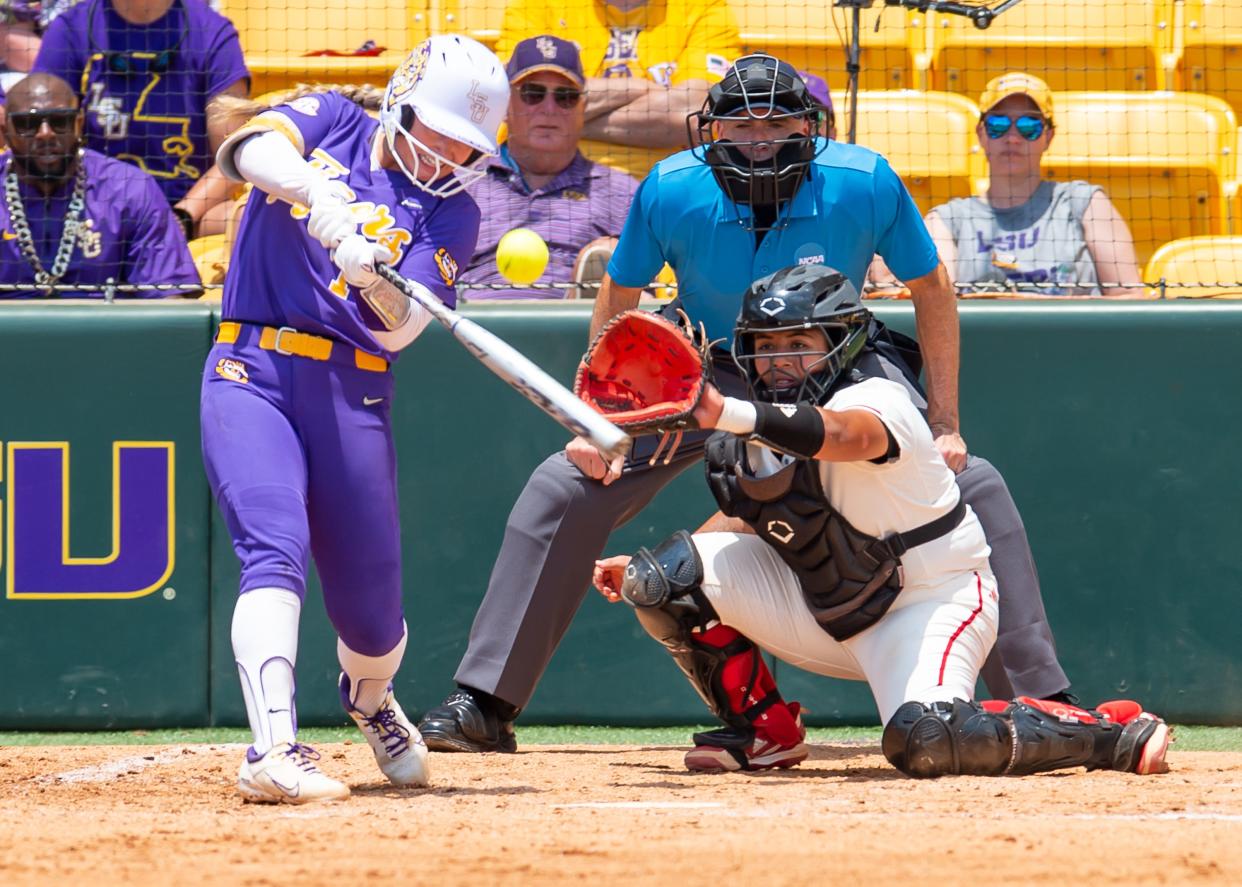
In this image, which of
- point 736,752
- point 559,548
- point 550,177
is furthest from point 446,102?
point 550,177

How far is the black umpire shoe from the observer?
16.3 ft

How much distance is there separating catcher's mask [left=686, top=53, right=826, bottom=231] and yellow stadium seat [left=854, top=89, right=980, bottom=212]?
2.30m

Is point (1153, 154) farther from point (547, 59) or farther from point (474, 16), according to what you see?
point (474, 16)

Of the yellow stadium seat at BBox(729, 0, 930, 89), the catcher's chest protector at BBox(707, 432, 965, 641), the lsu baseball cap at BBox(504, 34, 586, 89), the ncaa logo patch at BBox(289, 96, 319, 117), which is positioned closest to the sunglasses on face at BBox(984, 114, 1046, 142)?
the yellow stadium seat at BBox(729, 0, 930, 89)

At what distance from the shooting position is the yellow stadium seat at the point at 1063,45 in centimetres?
764

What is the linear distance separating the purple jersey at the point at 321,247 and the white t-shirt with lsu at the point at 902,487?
914 mm

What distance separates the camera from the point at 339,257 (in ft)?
12.1

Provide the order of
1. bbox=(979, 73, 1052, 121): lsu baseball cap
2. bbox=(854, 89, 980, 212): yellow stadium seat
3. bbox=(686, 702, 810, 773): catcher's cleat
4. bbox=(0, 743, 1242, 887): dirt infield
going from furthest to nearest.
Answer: bbox=(854, 89, 980, 212): yellow stadium seat
bbox=(979, 73, 1052, 121): lsu baseball cap
bbox=(686, 702, 810, 773): catcher's cleat
bbox=(0, 743, 1242, 887): dirt infield

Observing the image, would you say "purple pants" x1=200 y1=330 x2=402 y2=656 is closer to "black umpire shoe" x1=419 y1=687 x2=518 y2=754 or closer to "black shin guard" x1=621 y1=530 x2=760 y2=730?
"black shin guard" x1=621 y1=530 x2=760 y2=730

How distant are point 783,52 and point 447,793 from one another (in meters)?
4.45

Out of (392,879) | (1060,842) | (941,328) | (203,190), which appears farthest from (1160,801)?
(203,190)

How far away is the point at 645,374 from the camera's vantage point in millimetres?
3951

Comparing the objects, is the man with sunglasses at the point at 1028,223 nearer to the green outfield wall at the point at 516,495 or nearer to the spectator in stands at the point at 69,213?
the green outfield wall at the point at 516,495

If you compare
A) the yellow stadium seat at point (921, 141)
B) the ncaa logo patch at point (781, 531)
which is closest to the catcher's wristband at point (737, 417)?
the ncaa logo patch at point (781, 531)
